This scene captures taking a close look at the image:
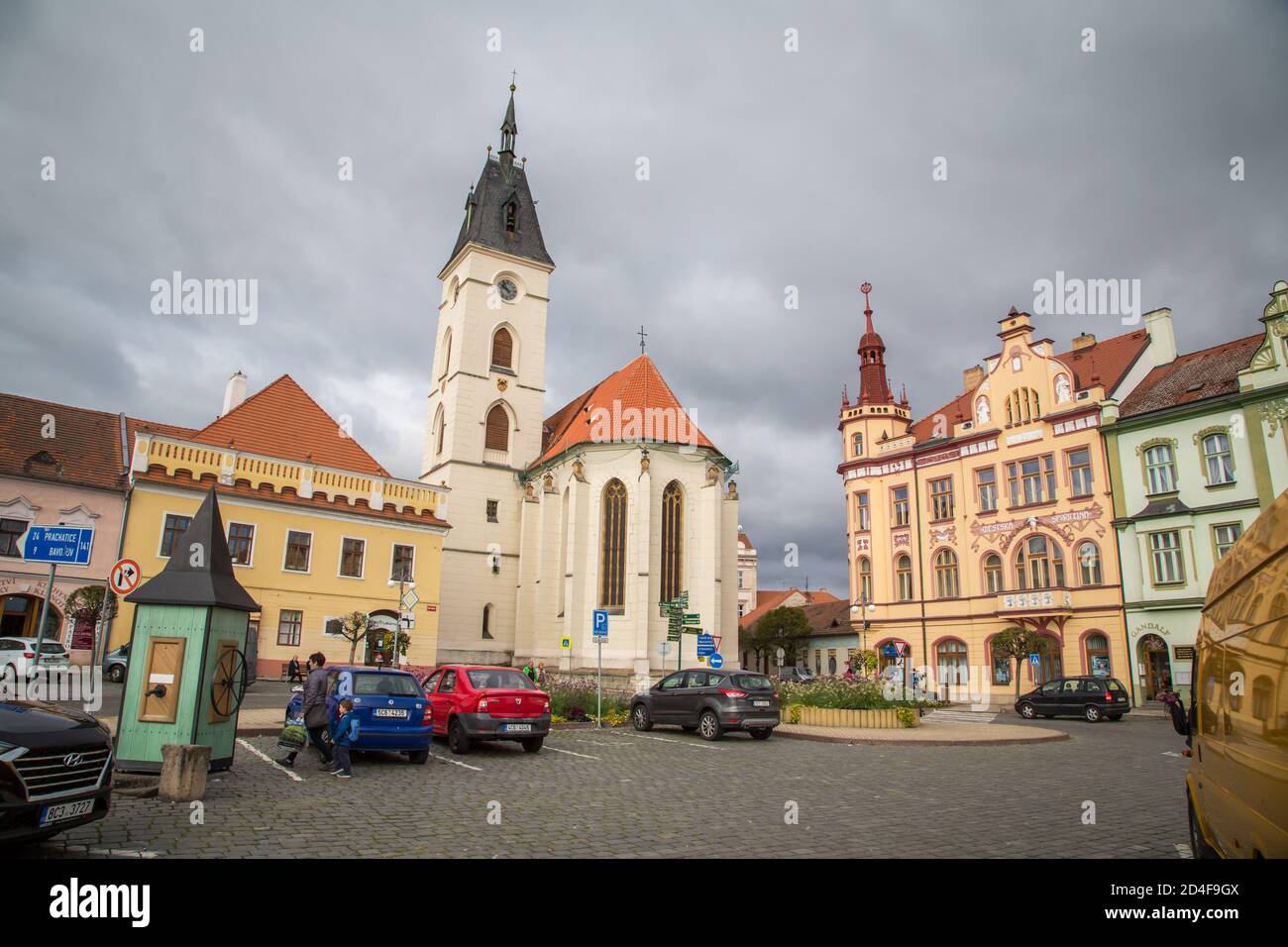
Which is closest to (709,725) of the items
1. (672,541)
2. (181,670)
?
(181,670)

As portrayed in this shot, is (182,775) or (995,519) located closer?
(182,775)

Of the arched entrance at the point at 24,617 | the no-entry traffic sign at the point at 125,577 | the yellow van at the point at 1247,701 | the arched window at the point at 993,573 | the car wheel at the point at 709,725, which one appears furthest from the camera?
the arched window at the point at 993,573

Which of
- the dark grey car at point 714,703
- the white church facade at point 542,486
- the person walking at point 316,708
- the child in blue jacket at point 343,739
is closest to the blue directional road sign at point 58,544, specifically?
the person walking at point 316,708

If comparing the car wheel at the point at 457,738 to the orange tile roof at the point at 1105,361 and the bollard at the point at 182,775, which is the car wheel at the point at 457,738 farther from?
the orange tile roof at the point at 1105,361

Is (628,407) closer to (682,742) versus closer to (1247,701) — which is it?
(682,742)

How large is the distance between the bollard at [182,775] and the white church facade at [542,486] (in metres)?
26.2

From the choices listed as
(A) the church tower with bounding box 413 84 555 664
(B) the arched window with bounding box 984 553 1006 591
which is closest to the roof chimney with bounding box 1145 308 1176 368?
(B) the arched window with bounding box 984 553 1006 591

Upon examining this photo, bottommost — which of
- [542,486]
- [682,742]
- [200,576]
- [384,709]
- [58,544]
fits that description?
[682,742]

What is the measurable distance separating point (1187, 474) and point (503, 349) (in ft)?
111

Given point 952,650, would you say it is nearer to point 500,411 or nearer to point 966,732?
point 966,732

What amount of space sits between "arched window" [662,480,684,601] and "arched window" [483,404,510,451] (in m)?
11.2

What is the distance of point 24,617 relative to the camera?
26.6 metres

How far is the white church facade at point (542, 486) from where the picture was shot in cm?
3638

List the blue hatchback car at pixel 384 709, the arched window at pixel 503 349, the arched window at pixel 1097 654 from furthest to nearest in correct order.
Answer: the arched window at pixel 503 349, the arched window at pixel 1097 654, the blue hatchback car at pixel 384 709
